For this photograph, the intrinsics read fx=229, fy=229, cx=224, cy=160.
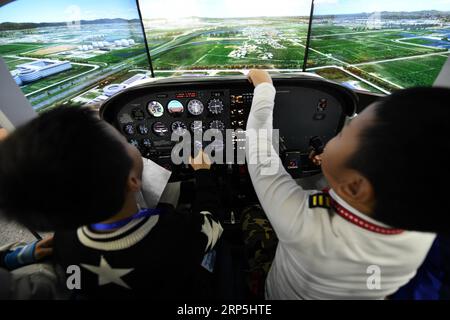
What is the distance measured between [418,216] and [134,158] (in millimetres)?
604

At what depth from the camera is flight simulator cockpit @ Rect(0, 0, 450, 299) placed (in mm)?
1260

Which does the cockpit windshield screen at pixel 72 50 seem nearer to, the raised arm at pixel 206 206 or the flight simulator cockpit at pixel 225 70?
the flight simulator cockpit at pixel 225 70

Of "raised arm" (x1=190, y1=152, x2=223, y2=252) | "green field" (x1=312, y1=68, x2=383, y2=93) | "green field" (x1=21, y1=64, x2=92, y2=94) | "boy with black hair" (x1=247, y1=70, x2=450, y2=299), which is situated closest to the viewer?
"boy with black hair" (x1=247, y1=70, x2=450, y2=299)

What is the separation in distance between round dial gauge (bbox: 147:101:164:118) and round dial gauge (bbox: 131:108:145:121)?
0.05 metres

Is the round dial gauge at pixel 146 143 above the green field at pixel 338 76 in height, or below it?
below

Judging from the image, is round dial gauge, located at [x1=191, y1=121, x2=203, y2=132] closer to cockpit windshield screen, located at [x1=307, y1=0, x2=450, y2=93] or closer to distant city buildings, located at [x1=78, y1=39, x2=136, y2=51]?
cockpit windshield screen, located at [x1=307, y1=0, x2=450, y2=93]

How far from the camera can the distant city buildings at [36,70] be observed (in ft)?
5.63

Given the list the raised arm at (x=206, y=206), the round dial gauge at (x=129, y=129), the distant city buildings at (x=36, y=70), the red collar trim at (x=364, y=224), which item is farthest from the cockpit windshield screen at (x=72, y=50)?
the red collar trim at (x=364, y=224)

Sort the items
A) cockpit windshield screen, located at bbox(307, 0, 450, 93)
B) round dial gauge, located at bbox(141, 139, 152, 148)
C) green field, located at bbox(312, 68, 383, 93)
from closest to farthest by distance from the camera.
A: round dial gauge, located at bbox(141, 139, 152, 148) → cockpit windshield screen, located at bbox(307, 0, 450, 93) → green field, located at bbox(312, 68, 383, 93)

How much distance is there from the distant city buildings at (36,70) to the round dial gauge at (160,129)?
3.96 feet

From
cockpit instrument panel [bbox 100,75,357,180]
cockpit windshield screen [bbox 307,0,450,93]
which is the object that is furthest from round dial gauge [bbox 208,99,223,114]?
cockpit windshield screen [bbox 307,0,450,93]

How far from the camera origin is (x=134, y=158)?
577mm

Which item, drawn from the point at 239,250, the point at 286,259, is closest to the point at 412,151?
the point at 286,259

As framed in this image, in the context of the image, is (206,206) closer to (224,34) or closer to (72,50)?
(72,50)
